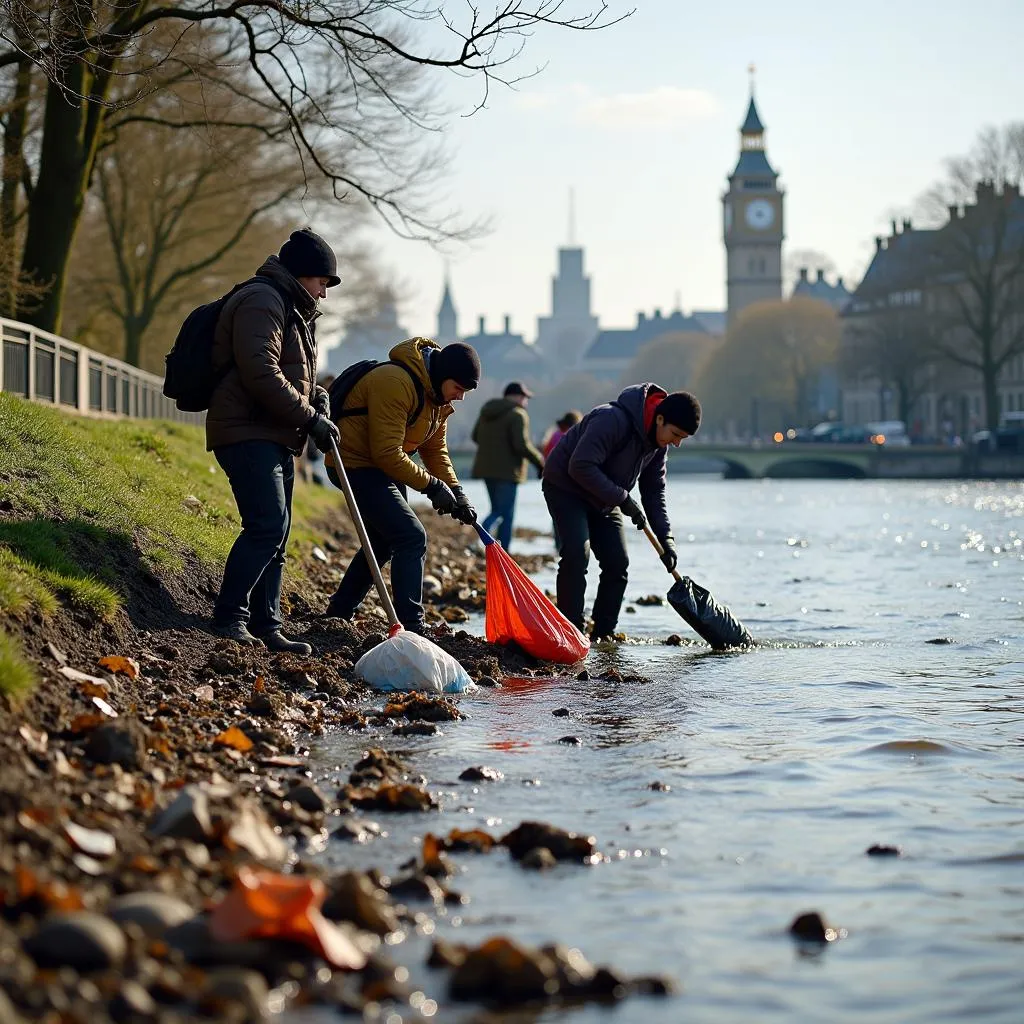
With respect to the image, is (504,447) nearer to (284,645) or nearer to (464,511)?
(464,511)

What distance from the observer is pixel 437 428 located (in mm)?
9945

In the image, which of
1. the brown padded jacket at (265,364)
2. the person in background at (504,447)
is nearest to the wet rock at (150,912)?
the brown padded jacket at (265,364)

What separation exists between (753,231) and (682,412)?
159 metres

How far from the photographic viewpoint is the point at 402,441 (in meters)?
9.47

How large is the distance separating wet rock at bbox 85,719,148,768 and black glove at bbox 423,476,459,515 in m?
3.88

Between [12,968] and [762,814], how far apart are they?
9.82 feet

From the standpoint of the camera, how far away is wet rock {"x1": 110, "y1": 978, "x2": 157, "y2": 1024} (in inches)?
137

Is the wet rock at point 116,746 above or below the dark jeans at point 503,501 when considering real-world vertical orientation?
below

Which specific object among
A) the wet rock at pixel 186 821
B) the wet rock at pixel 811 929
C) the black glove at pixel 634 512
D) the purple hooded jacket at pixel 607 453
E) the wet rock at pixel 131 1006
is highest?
the purple hooded jacket at pixel 607 453

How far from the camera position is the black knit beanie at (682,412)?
399 inches

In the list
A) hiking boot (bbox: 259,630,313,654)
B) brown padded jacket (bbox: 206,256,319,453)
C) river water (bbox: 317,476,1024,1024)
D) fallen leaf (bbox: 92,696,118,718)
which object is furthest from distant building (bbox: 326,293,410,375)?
fallen leaf (bbox: 92,696,118,718)

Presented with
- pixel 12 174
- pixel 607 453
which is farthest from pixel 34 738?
pixel 12 174

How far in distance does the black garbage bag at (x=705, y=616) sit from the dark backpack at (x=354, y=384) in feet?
8.10

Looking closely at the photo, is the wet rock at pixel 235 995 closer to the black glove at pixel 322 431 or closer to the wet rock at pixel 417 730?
the wet rock at pixel 417 730
